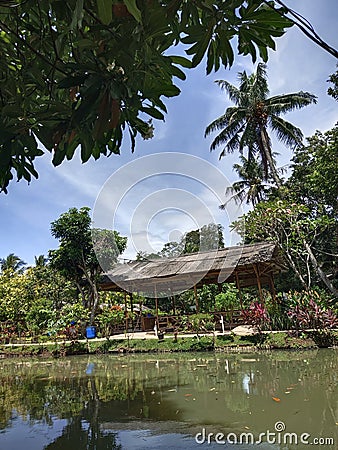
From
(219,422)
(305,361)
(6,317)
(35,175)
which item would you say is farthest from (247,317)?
(6,317)

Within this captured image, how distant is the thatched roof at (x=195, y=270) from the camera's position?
1123 cm

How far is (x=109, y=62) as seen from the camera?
1.24 meters

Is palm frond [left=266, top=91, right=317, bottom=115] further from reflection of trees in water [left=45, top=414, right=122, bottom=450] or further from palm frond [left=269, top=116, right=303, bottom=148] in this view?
reflection of trees in water [left=45, top=414, right=122, bottom=450]

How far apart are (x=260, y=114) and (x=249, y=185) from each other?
3.54 meters

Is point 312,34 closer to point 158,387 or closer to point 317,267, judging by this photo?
point 158,387

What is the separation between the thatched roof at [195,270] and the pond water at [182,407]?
15.3 feet

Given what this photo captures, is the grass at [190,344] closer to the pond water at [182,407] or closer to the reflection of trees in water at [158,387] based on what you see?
the reflection of trees in water at [158,387]

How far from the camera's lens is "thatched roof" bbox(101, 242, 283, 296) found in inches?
442

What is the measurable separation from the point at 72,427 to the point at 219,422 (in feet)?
4.45
